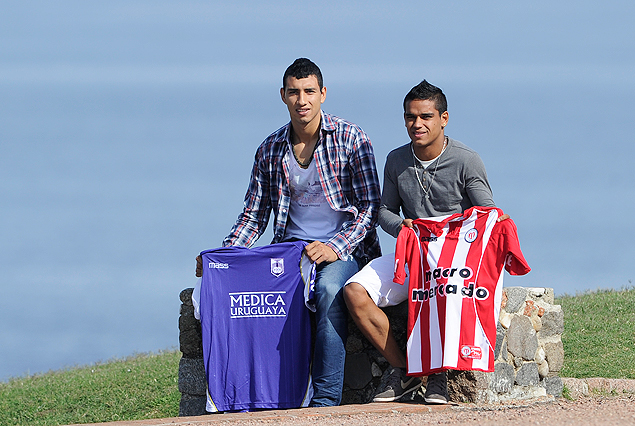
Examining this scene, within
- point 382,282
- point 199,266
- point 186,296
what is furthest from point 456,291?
point 186,296

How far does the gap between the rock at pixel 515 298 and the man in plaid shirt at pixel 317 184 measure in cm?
105

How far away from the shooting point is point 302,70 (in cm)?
607

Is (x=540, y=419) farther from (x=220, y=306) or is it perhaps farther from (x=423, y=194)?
(x=220, y=306)

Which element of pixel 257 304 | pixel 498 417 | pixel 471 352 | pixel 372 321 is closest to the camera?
pixel 498 417

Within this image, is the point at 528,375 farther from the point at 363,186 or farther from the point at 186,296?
the point at 186,296

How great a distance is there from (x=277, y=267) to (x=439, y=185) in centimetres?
131

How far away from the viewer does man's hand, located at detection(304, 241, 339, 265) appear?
5770 millimetres

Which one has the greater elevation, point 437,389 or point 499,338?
point 499,338

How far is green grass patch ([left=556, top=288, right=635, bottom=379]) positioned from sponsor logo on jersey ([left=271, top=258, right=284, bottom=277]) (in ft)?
12.6

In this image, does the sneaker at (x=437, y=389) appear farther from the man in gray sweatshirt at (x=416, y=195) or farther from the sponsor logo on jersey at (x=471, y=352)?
the sponsor logo on jersey at (x=471, y=352)

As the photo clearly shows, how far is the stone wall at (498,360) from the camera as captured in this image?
566 cm

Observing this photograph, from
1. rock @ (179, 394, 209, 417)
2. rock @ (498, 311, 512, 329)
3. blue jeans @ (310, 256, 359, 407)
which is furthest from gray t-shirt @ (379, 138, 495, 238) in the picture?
rock @ (179, 394, 209, 417)

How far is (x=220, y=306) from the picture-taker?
19.7 feet

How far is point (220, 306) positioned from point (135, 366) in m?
5.41
